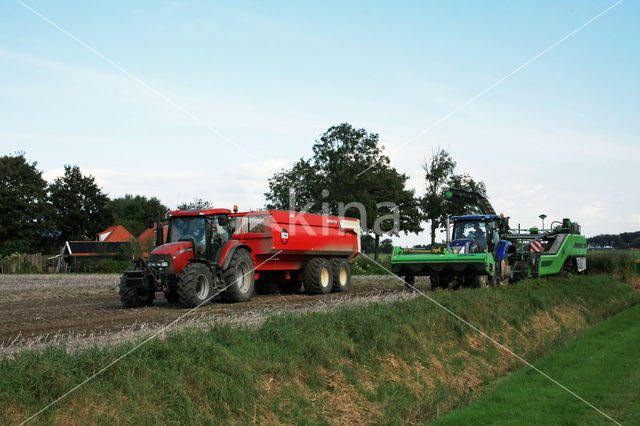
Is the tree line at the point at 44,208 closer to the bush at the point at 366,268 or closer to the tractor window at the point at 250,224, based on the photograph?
the bush at the point at 366,268

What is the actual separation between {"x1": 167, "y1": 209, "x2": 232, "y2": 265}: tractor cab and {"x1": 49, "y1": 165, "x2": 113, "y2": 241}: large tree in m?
61.5

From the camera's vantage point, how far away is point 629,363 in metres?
10.4

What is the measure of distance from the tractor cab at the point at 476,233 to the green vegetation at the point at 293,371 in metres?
6.52

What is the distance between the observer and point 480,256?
17.3 meters

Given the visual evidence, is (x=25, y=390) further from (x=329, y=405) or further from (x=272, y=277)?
(x=272, y=277)

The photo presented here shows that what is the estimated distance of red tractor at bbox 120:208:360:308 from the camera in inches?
565

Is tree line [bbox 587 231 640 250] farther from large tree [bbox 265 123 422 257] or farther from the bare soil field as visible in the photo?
the bare soil field

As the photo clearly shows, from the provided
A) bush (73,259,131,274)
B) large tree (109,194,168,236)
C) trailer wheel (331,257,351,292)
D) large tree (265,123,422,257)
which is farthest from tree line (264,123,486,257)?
large tree (109,194,168,236)

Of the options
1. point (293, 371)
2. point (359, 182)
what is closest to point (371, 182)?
point (359, 182)

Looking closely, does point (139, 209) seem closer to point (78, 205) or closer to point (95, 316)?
point (78, 205)

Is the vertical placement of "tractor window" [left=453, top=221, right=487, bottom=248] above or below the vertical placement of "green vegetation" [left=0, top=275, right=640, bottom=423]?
above

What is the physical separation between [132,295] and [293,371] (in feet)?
27.3

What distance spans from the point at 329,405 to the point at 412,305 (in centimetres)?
456

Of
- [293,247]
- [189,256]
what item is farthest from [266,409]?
[293,247]
